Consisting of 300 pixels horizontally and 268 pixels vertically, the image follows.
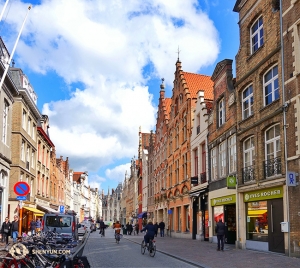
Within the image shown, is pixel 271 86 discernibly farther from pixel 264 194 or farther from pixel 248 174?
pixel 264 194

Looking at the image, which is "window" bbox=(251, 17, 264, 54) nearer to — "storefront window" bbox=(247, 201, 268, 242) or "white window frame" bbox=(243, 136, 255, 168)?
"white window frame" bbox=(243, 136, 255, 168)

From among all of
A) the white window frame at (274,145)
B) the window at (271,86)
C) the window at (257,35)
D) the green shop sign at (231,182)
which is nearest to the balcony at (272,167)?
the white window frame at (274,145)

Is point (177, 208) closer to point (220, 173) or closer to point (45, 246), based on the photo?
point (220, 173)

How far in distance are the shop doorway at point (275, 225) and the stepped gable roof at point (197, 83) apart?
19616mm

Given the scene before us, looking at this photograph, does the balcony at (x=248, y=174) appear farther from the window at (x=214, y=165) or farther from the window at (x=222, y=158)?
the window at (x=214, y=165)

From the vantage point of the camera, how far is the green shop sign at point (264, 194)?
19.8 m

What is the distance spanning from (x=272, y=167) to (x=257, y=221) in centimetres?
344

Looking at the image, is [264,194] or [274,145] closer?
[274,145]

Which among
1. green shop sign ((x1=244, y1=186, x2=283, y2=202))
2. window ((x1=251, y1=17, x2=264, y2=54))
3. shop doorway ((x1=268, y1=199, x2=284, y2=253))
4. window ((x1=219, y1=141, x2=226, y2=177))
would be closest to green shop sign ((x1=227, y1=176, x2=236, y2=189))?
green shop sign ((x1=244, y1=186, x2=283, y2=202))

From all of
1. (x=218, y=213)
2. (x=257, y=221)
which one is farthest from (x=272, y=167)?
(x=218, y=213)

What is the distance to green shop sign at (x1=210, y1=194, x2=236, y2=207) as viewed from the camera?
2553cm

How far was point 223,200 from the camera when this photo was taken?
27281 millimetres

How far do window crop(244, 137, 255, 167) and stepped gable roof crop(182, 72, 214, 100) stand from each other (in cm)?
1531

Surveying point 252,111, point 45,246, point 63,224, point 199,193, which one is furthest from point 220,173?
point 45,246
